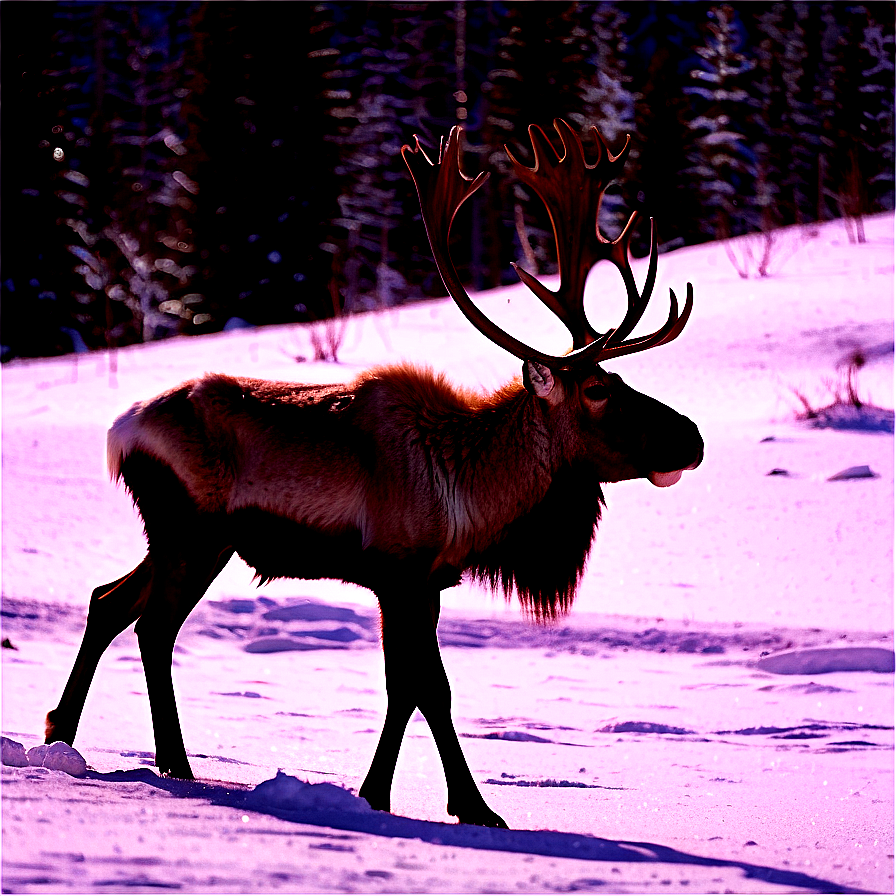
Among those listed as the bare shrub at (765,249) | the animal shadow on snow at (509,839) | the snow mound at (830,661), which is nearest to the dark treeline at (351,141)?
the bare shrub at (765,249)

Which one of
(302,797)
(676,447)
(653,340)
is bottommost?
(302,797)

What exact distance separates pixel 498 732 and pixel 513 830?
6.46 feet

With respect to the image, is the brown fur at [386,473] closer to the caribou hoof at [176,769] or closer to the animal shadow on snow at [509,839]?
the caribou hoof at [176,769]

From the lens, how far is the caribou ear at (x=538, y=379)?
4.53m

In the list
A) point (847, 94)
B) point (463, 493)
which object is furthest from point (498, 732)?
point (847, 94)

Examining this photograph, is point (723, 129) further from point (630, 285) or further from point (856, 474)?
point (630, 285)

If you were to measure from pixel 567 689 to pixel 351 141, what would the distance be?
2909 cm

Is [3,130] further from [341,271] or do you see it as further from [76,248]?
[341,271]

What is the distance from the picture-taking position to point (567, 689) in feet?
22.0

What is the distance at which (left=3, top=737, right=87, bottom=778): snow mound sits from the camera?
13.3 feet

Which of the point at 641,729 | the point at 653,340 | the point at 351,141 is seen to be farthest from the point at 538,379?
the point at 351,141

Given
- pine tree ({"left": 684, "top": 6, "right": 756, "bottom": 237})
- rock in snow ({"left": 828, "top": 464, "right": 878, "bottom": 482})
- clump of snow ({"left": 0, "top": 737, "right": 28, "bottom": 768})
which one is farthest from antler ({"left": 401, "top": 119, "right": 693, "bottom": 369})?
pine tree ({"left": 684, "top": 6, "right": 756, "bottom": 237})

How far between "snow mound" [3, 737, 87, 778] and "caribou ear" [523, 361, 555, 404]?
6.12 feet

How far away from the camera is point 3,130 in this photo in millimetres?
27984
